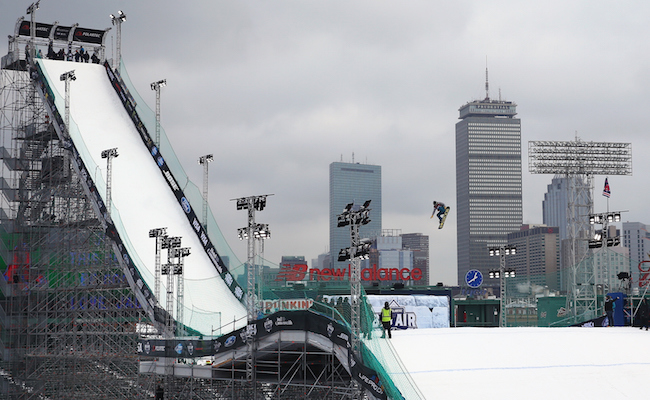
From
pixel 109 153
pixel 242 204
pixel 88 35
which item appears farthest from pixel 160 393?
pixel 88 35

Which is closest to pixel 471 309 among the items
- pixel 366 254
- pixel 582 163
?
pixel 582 163

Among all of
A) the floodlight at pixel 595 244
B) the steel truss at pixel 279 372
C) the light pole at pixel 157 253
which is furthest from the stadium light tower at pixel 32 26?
the floodlight at pixel 595 244

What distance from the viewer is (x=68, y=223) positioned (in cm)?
4319

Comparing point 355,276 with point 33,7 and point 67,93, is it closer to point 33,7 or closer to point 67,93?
point 67,93

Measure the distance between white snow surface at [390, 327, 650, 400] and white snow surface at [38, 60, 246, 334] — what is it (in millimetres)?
11312

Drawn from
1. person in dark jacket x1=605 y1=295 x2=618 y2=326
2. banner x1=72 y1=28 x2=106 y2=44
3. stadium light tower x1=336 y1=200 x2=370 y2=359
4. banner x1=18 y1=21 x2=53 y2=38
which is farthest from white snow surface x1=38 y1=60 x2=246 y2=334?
person in dark jacket x1=605 y1=295 x2=618 y2=326

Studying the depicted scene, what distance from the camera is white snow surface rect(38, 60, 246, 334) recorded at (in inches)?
1516

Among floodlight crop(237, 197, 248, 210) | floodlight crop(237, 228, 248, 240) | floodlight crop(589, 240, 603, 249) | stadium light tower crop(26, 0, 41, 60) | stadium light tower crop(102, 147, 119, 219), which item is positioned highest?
stadium light tower crop(26, 0, 41, 60)

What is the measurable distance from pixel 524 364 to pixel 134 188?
25.0 metres

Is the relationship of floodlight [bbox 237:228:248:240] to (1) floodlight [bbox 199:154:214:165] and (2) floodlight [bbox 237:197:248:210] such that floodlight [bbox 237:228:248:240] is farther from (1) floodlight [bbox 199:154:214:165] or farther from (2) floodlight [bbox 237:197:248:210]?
(1) floodlight [bbox 199:154:214:165]

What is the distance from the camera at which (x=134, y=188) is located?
4409 centimetres

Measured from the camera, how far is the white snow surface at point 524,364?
2297 centimetres

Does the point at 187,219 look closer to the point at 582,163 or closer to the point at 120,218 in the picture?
the point at 120,218

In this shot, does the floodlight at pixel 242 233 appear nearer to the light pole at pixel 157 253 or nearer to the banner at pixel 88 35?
the light pole at pixel 157 253
